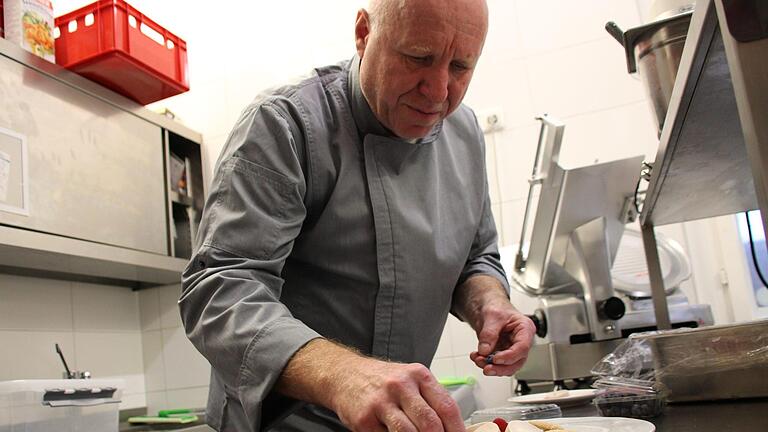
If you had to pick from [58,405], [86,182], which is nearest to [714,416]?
[58,405]

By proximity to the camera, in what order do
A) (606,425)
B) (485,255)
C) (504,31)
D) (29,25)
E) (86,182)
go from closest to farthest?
(606,425) → (485,255) → (29,25) → (86,182) → (504,31)

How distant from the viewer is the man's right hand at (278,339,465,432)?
2.09 ft

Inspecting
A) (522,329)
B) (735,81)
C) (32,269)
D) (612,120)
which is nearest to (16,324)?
(32,269)

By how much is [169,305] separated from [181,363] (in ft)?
0.85

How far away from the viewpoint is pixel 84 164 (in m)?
2.40

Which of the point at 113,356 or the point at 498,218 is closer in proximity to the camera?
the point at 498,218

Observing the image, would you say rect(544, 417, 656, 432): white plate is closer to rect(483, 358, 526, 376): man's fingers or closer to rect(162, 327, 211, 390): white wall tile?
rect(483, 358, 526, 376): man's fingers

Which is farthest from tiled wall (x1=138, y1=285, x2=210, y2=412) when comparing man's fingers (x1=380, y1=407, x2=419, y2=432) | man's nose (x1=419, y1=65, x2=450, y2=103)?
man's fingers (x1=380, y1=407, x2=419, y2=432)

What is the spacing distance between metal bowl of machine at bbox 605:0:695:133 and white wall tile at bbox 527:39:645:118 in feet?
4.76

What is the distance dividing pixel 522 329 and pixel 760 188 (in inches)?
25.2

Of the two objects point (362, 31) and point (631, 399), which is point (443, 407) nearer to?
point (631, 399)

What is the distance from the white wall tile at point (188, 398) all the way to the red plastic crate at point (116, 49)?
126 cm

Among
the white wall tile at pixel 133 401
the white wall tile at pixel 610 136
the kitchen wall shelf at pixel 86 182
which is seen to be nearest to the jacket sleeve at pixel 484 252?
the white wall tile at pixel 610 136

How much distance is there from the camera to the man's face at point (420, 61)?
3.42 feet
